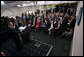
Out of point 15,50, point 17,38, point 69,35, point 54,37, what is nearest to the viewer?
point 17,38

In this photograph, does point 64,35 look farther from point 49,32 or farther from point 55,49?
point 55,49

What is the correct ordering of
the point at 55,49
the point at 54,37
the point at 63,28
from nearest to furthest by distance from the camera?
the point at 55,49
the point at 54,37
the point at 63,28

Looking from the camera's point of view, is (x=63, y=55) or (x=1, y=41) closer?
(x=1, y=41)

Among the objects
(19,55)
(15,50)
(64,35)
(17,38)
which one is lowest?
(64,35)

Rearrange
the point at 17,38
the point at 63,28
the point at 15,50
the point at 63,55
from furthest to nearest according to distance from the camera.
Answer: the point at 63,28 → the point at 63,55 → the point at 15,50 → the point at 17,38

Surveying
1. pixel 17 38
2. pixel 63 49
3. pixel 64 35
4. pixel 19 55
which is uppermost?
pixel 17 38

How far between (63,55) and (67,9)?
416 centimetres

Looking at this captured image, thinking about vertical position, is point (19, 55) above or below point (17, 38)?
below

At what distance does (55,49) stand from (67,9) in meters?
3.98

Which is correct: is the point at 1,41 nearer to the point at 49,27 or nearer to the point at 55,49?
the point at 55,49

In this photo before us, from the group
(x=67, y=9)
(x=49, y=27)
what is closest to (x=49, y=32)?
(x=49, y=27)

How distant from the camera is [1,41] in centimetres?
57

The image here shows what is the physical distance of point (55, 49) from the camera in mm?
1871

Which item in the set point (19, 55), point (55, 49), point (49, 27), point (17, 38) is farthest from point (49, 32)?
point (17, 38)
